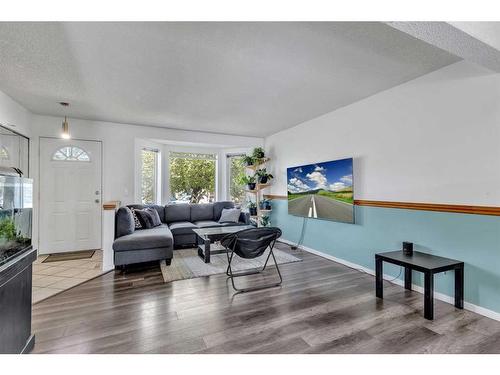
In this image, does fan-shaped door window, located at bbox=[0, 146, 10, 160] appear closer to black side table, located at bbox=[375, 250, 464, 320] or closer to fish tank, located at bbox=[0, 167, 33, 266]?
fish tank, located at bbox=[0, 167, 33, 266]

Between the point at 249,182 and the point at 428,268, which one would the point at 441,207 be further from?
the point at 249,182

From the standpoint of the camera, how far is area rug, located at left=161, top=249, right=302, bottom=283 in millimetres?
3348

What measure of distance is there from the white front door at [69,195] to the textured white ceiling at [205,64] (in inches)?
33.1

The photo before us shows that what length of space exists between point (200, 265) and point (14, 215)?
2478 mm

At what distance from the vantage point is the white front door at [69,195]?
14.5ft

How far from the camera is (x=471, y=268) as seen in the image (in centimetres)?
238

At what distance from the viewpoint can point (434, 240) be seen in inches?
105

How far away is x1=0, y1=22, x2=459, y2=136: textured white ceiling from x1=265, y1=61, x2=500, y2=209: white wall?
211mm

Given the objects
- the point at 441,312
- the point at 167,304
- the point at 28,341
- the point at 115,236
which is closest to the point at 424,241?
the point at 441,312

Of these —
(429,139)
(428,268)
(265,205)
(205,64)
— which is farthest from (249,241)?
(265,205)

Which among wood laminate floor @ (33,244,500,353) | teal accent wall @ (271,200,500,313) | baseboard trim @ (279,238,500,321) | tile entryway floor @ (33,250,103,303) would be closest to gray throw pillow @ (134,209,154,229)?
tile entryway floor @ (33,250,103,303)

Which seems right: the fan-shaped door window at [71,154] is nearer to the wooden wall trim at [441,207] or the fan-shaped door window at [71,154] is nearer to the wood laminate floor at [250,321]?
the wood laminate floor at [250,321]

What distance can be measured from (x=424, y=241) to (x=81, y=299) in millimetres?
3801

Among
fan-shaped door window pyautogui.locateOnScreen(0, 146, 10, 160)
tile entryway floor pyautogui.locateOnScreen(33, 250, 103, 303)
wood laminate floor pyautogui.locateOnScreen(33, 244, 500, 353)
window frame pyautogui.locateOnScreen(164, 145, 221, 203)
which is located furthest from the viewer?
window frame pyautogui.locateOnScreen(164, 145, 221, 203)
